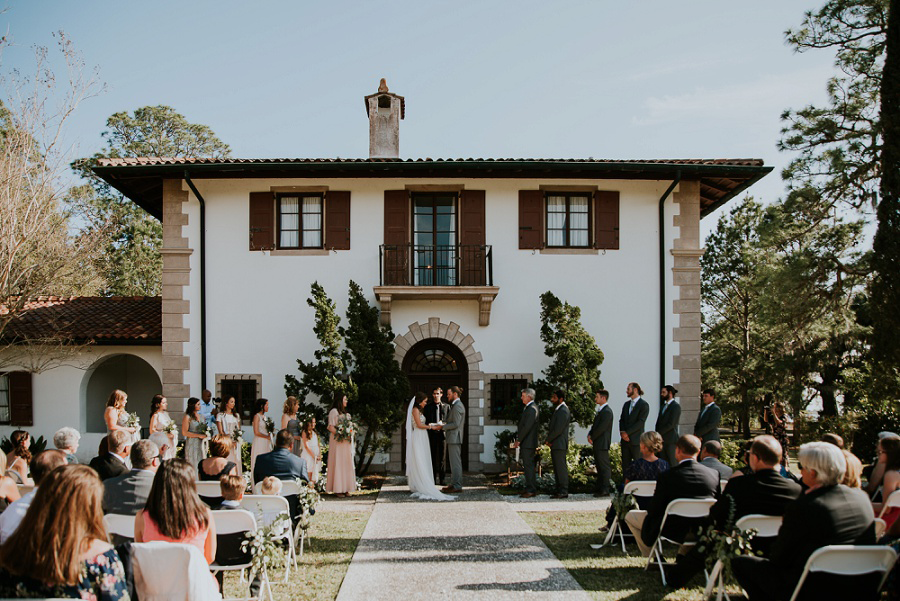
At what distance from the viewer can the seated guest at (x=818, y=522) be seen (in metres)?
4.78

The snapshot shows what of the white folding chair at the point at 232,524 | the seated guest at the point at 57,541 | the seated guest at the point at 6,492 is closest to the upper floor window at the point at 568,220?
the white folding chair at the point at 232,524

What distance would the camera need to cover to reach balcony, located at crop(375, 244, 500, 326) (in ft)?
47.9

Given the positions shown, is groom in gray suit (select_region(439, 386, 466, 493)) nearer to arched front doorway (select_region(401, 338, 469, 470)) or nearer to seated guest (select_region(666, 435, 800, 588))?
arched front doorway (select_region(401, 338, 469, 470))

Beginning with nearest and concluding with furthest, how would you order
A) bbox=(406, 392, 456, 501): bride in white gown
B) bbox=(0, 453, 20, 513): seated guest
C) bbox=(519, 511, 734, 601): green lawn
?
bbox=(0, 453, 20, 513): seated guest → bbox=(519, 511, 734, 601): green lawn → bbox=(406, 392, 456, 501): bride in white gown

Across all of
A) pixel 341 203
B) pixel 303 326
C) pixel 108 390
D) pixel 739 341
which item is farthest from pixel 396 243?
pixel 739 341

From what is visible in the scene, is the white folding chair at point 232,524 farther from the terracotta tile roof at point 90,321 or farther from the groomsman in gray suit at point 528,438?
the terracotta tile roof at point 90,321

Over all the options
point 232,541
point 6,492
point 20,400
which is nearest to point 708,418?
point 232,541

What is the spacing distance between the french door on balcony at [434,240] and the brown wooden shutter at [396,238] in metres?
0.28

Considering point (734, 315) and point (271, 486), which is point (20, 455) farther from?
point (734, 315)

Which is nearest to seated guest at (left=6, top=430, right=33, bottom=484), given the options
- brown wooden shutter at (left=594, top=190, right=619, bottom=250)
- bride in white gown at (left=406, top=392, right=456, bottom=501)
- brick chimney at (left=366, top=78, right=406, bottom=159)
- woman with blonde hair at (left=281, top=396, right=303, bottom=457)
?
woman with blonde hair at (left=281, top=396, right=303, bottom=457)

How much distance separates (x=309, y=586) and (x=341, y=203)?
386 inches

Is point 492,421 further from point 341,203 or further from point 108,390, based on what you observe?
point 108,390

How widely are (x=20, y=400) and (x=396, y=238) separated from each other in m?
9.43

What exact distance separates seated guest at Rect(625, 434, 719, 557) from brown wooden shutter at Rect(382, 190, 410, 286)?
28.9 ft
